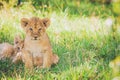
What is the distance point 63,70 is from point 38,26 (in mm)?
420

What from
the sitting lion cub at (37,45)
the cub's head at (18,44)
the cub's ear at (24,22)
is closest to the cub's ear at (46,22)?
the sitting lion cub at (37,45)

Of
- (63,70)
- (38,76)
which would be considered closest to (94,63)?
(63,70)

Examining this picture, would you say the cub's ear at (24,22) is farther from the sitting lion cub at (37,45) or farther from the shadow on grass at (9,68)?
the shadow on grass at (9,68)

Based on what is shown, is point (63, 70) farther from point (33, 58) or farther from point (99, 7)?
→ point (99, 7)

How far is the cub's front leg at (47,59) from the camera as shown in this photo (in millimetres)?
3717

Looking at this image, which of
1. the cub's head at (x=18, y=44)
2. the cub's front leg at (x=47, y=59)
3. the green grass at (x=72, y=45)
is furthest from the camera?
the cub's head at (x=18, y=44)

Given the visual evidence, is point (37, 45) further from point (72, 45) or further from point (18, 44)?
point (72, 45)

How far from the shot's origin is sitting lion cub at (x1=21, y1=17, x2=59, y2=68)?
3.68m

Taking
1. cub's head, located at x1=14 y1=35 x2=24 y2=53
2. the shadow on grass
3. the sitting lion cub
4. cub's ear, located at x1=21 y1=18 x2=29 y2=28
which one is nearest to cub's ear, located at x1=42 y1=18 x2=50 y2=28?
the sitting lion cub

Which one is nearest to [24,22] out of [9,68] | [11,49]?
[11,49]

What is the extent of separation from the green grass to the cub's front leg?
49 millimetres

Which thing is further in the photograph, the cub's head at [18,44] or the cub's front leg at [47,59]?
the cub's head at [18,44]

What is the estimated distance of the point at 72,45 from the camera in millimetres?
3998

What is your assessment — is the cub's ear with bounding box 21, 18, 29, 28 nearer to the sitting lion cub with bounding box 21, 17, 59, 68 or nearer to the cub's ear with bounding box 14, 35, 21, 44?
the sitting lion cub with bounding box 21, 17, 59, 68
